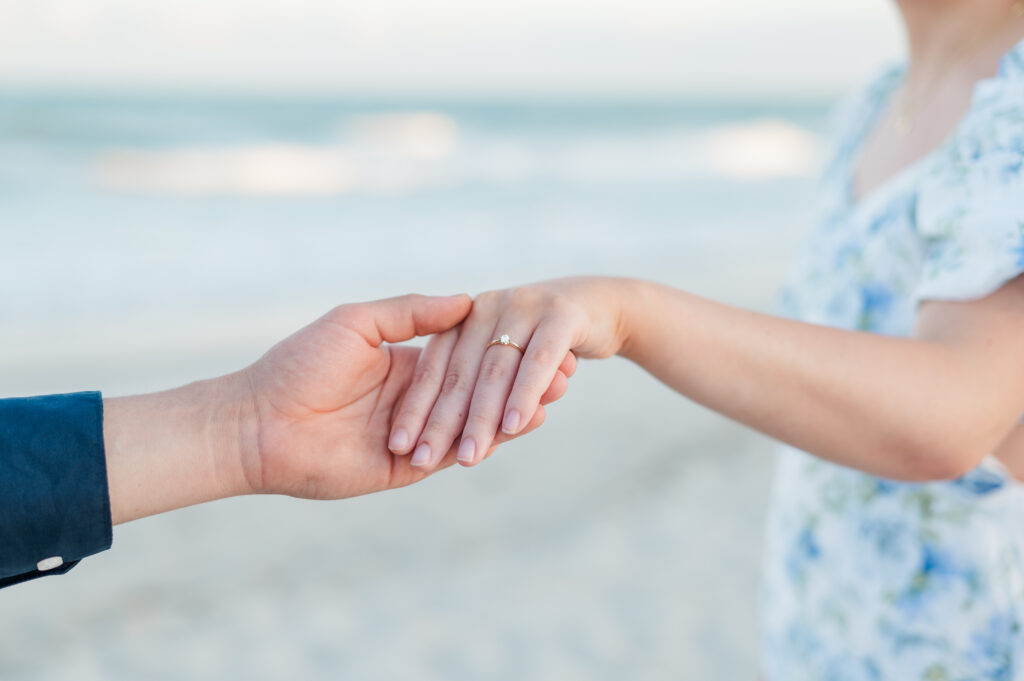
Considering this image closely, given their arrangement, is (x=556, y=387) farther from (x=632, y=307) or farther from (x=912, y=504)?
(x=912, y=504)

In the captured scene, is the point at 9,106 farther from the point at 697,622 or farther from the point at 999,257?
the point at 999,257

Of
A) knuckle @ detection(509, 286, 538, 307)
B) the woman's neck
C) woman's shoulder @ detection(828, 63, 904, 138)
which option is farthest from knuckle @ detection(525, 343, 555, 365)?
woman's shoulder @ detection(828, 63, 904, 138)

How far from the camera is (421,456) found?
1.12 m

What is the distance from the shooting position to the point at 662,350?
3.75 ft

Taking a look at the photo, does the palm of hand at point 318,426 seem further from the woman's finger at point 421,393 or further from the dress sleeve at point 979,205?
the dress sleeve at point 979,205

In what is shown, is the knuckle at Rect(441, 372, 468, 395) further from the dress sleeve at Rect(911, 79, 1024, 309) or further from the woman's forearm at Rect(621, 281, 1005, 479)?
the dress sleeve at Rect(911, 79, 1024, 309)

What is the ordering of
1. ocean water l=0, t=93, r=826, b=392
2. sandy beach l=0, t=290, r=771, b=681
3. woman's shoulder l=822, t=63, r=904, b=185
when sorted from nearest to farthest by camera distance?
woman's shoulder l=822, t=63, r=904, b=185 → sandy beach l=0, t=290, r=771, b=681 → ocean water l=0, t=93, r=826, b=392

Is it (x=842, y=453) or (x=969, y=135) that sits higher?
(x=969, y=135)

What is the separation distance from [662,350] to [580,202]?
1120 centimetres

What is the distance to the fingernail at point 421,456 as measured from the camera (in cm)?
112

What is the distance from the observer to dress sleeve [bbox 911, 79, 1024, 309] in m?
1.03

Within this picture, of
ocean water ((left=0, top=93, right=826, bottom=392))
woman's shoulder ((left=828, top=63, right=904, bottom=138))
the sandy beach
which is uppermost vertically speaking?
woman's shoulder ((left=828, top=63, right=904, bottom=138))

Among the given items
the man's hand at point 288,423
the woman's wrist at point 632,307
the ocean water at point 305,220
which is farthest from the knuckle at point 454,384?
the ocean water at point 305,220

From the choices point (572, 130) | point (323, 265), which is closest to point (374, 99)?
point (572, 130)
